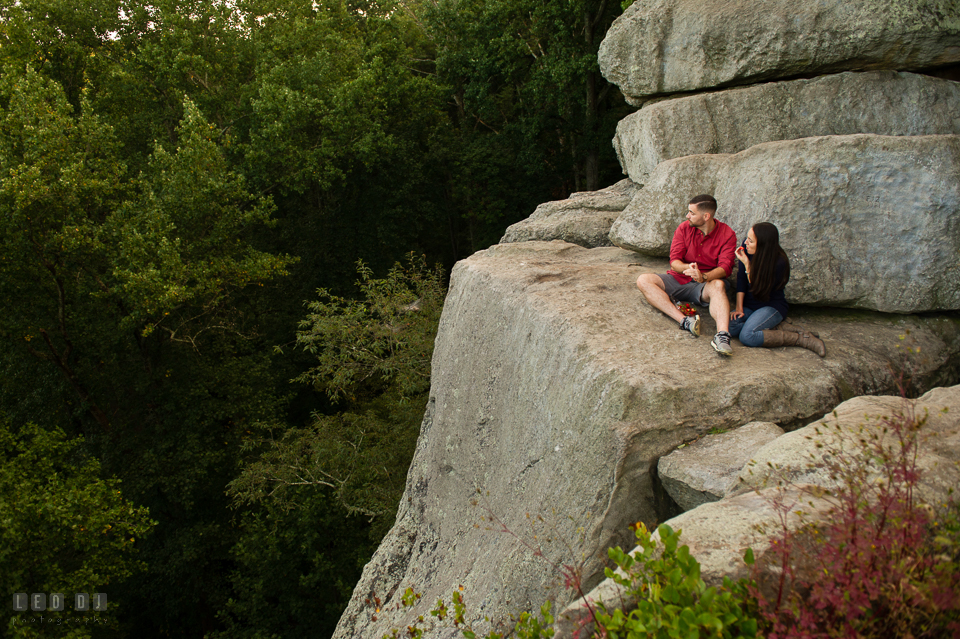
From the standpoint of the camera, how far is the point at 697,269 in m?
5.79

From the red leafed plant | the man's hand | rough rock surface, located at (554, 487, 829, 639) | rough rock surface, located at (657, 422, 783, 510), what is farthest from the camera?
the man's hand

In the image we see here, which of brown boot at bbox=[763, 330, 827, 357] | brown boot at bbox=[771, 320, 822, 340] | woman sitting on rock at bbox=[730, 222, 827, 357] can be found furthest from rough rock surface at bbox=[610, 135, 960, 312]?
brown boot at bbox=[763, 330, 827, 357]

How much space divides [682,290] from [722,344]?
97 cm

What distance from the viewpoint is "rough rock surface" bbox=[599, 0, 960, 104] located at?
729cm

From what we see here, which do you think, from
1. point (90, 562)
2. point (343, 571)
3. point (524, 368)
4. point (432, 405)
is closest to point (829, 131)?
point (524, 368)

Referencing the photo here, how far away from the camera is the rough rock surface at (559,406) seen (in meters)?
4.46

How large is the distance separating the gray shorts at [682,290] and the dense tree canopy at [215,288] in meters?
8.39

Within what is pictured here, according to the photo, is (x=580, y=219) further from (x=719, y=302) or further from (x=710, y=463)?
(x=710, y=463)

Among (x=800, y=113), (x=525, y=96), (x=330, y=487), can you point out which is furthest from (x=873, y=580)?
(x=525, y=96)

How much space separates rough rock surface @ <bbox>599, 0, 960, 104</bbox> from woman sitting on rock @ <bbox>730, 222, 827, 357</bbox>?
393 cm

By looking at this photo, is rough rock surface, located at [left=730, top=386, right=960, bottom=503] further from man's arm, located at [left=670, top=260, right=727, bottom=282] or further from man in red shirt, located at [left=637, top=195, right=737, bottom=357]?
man's arm, located at [left=670, top=260, right=727, bottom=282]

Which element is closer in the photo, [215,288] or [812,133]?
[812,133]

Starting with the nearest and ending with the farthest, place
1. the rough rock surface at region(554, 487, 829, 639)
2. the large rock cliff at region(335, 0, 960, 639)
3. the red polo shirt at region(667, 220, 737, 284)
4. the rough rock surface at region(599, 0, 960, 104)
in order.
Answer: the rough rock surface at region(554, 487, 829, 639)
the large rock cliff at region(335, 0, 960, 639)
the red polo shirt at region(667, 220, 737, 284)
the rough rock surface at region(599, 0, 960, 104)

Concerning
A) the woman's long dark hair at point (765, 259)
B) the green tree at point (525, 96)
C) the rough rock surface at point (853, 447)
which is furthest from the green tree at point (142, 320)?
the rough rock surface at point (853, 447)
